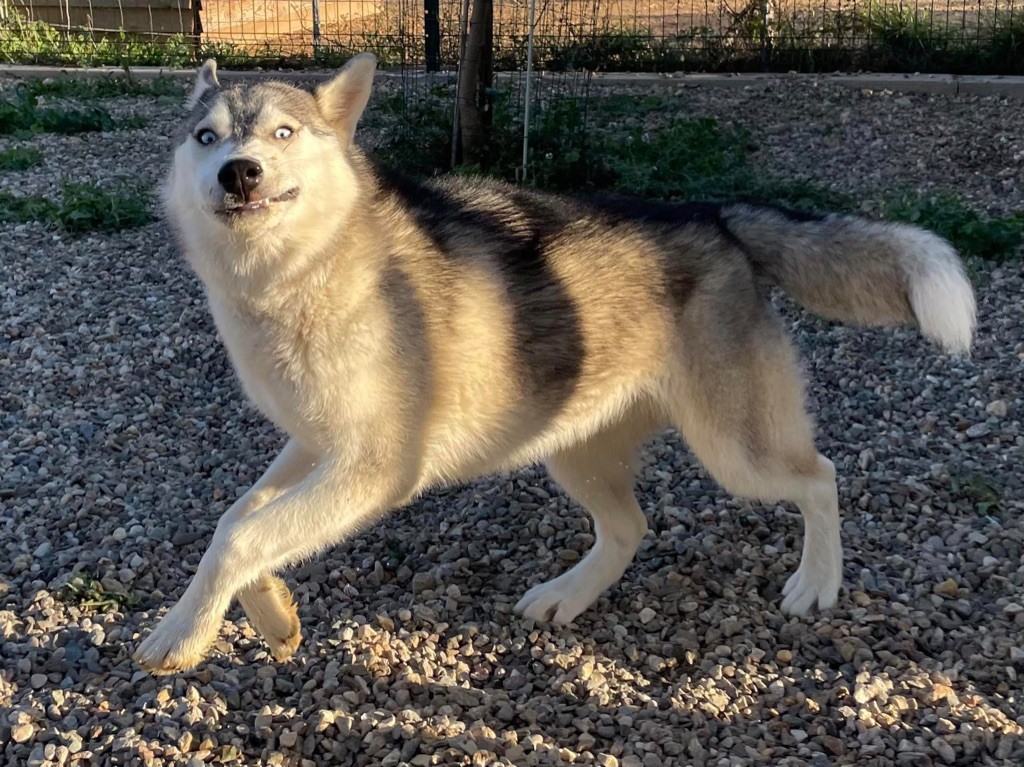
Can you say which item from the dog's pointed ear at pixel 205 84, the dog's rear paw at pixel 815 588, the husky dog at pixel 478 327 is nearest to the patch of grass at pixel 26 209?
the dog's pointed ear at pixel 205 84

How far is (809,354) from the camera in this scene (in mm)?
5469

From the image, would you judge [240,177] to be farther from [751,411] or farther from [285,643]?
[751,411]

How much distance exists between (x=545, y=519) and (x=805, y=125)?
5548 mm

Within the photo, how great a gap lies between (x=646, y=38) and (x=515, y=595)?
7.80 metres

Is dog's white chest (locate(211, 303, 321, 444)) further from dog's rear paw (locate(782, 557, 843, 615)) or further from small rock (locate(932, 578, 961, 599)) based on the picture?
small rock (locate(932, 578, 961, 599))

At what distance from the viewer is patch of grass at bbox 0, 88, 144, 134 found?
9.33 metres

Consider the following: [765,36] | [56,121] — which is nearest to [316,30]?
[56,121]

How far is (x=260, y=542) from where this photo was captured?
3002 millimetres

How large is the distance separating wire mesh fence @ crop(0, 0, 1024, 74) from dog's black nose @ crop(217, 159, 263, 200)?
249 inches

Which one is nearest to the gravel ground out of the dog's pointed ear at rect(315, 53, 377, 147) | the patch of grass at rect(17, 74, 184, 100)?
the dog's pointed ear at rect(315, 53, 377, 147)

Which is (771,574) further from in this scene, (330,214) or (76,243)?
(76,243)

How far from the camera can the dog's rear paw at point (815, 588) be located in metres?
3.63

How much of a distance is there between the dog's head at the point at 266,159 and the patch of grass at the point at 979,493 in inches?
96.4

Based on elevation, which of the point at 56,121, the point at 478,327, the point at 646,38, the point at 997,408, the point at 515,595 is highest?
the point at 646,38
